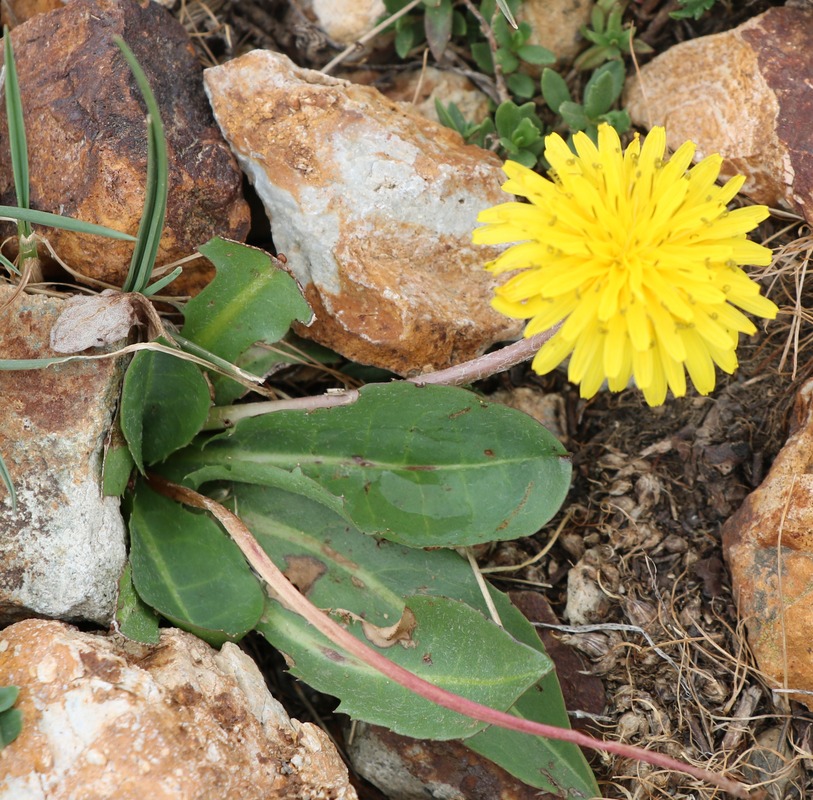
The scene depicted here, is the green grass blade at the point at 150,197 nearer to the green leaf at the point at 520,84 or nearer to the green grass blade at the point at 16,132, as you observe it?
the green grass blade at the point at 16,132

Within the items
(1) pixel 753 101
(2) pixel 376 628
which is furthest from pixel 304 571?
(1) pixel 753 101

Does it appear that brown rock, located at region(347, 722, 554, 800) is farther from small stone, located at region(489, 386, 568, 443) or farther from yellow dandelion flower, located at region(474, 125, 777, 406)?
yellow dandelion flower, located at region(474, 125, 777, 406)

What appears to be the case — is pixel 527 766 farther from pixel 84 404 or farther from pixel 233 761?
pixel 84 404

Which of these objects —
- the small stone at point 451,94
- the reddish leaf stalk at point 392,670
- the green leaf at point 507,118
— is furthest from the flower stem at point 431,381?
the small stone at point 451,94

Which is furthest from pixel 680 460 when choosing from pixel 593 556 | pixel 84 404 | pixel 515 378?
pixel 84 404

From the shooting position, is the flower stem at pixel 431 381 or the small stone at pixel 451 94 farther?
the small stone at pixel 451 94

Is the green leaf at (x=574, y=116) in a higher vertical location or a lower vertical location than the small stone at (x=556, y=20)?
lower

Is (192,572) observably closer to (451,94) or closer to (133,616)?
(133,616)
